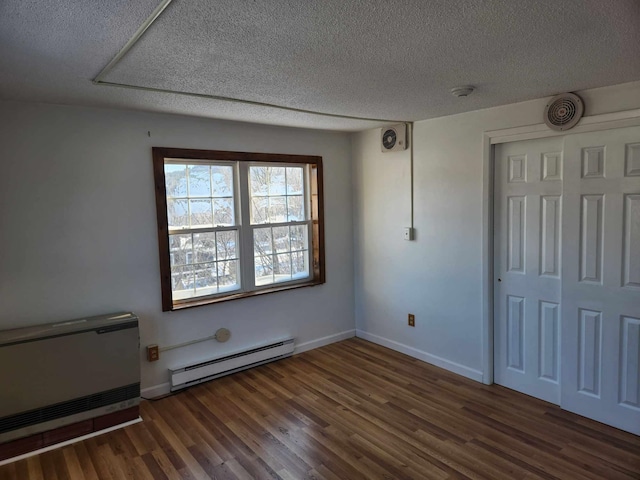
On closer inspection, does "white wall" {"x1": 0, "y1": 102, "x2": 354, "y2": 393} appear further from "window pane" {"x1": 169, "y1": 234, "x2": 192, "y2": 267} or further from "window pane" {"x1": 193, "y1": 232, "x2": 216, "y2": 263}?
"window pane" {"x1": 193, "y1": 232, "x2": 216, "y2": 263}

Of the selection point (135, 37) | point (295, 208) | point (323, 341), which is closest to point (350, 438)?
point (323, 341)

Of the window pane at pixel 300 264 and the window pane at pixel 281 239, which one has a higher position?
the window pane at pixel 281 239

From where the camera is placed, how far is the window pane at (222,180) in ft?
12.2

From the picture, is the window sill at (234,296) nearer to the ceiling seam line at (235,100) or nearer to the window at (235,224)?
the window at (235,224)

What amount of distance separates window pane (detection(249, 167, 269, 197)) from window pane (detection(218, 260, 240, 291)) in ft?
2.22

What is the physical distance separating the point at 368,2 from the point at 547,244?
237 cm

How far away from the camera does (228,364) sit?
378 centimetres

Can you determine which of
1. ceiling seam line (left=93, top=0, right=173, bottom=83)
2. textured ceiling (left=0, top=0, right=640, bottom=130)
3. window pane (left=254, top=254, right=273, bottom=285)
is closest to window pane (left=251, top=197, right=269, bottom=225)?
window pane (left=254, top=254, right=273, bottom=285)

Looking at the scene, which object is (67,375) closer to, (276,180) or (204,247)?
(204,247)

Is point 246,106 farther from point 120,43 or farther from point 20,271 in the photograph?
point 20,271

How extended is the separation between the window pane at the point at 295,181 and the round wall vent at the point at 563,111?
224 cm

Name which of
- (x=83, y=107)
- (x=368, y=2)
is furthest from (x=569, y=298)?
(x=83, y=107)

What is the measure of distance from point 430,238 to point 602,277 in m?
1.38

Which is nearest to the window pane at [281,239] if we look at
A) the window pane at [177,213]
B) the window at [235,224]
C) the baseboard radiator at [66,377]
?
the window at [235,224]
